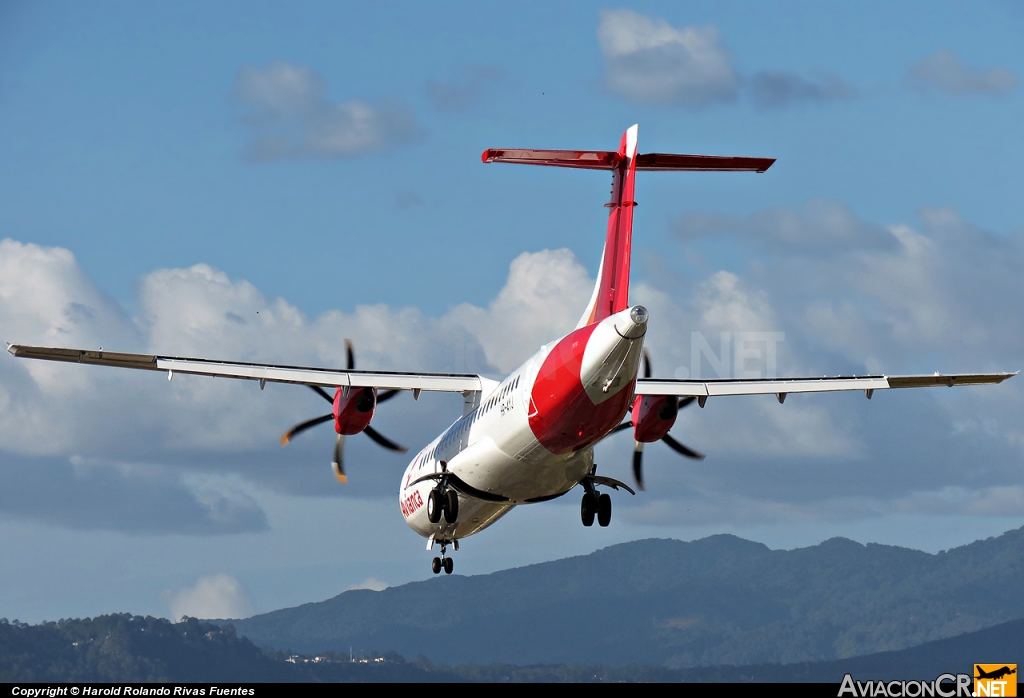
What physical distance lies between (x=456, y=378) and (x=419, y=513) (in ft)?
14.7

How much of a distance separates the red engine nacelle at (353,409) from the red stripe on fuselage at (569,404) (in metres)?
6.41

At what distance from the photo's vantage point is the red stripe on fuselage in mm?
26998

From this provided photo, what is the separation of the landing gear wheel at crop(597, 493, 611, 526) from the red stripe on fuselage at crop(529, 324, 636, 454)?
482 cm

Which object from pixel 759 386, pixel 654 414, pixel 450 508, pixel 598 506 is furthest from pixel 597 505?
pixel 759 386

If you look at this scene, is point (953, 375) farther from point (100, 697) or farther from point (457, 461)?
point (100, 697)

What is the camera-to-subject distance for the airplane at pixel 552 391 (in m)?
27.1

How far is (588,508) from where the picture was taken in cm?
3338

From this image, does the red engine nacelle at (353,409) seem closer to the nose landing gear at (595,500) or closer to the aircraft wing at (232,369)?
the aircraft wing at (232,369)

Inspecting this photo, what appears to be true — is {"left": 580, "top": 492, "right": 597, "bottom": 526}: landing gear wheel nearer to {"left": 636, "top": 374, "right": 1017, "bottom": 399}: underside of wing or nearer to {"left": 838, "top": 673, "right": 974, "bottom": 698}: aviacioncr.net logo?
{"left": 636, "top": 374, "right": 1017, "bottom": 399}: underside of wing

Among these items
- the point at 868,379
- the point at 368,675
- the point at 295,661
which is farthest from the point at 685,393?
the point at 295,661

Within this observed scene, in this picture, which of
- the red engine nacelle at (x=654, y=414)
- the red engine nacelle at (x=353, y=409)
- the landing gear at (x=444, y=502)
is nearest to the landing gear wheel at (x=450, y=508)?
the landing gear at (x=444, y=502)

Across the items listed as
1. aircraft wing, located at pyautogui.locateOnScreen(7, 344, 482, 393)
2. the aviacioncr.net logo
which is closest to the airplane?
aircraft wing, located at pyautogui.locateOnScreen(7, 344, 482, 393)

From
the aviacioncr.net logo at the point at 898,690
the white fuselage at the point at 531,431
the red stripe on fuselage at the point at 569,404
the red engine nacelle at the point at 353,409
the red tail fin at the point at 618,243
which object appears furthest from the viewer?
the red engine nacelle at the point at 353,409

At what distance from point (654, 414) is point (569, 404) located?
6.11m
